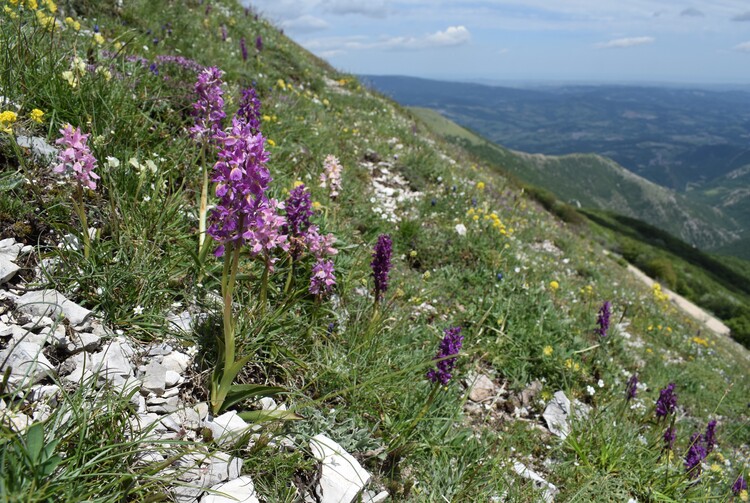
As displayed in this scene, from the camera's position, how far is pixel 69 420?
7.81ft

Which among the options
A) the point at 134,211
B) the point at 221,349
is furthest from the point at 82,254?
the point at 221,349

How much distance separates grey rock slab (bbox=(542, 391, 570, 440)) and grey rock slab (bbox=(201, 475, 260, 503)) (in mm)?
3318

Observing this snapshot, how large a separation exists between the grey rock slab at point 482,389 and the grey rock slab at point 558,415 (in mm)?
611

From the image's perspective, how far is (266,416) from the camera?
307 centimetres

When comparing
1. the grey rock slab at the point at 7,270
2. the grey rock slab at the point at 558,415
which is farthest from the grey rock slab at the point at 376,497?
the grey rock slab at the point at 7,270

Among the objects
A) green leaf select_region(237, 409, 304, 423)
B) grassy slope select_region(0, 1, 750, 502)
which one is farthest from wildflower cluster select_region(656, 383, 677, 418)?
green leaf select_region(237, 409, 304, 423)

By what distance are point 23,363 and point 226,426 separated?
1.21 m

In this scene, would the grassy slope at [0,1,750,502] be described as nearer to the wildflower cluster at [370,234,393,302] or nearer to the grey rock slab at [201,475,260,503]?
the grey rock slab at [201,475,260,503]

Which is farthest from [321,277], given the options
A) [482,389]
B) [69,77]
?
[69,77]

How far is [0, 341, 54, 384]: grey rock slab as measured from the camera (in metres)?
2.57

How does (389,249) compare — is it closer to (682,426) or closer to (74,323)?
(74,323)

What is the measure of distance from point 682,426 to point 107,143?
8066 millimetres

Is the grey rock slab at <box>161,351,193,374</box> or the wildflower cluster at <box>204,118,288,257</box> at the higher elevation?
the wildflower cluster at <box>204,118,288,257</box>

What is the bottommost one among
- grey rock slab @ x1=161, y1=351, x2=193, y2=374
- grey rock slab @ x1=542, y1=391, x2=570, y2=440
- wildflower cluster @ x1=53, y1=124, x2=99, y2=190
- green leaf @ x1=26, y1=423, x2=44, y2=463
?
grey rock slab @ x1=542, y1=391, x2=570, y2=440
